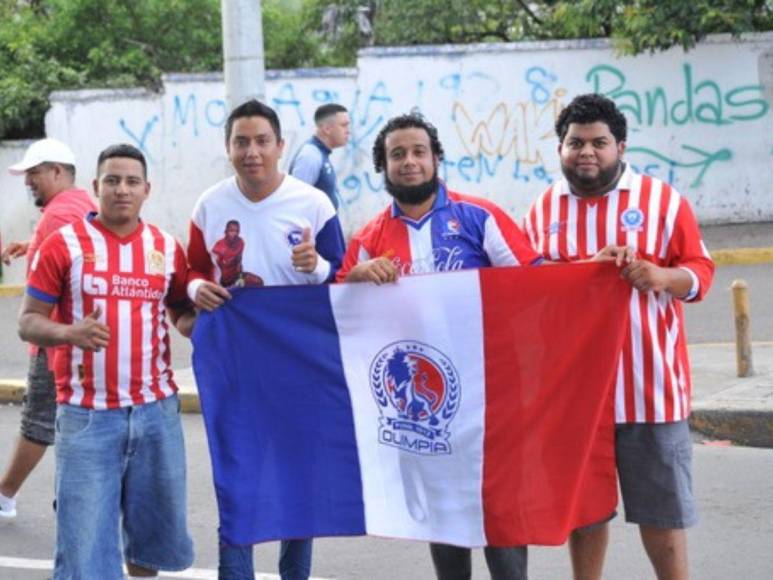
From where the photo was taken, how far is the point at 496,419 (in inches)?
221

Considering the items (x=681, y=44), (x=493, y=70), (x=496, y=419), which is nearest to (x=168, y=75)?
(x=493, y=70)

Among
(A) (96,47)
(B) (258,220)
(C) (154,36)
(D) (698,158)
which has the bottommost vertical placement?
(B) (258,220)

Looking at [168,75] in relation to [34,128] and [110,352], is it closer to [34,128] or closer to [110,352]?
[34,128]

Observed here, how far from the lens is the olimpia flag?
5.53 m

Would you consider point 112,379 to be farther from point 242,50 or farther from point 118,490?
point 242,50

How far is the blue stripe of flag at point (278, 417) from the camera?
584 centimetres

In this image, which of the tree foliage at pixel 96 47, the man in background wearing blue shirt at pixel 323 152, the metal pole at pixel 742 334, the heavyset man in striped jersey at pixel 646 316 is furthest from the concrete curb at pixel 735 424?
the tree foliage at pixel 96 47

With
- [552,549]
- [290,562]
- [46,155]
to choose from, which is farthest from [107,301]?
[552,549]

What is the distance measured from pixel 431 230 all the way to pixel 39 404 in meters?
2.94

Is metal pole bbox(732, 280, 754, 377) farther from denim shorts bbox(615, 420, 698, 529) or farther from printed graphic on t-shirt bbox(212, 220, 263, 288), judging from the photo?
printed graphic on t-shirt bbox(212, 220, 263, 288)

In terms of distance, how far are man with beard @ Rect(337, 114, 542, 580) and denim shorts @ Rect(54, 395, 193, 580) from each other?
3.08 ft

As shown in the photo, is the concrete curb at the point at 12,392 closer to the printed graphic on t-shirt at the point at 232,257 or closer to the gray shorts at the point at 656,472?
the printed graphic on t-shirt at the point at 232,257

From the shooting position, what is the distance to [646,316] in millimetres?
5539

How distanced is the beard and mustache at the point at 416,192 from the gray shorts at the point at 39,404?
2649mm
